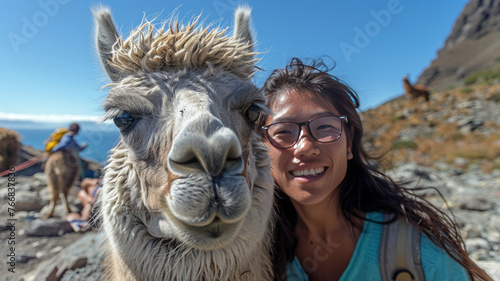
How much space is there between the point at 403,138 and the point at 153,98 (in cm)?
1720

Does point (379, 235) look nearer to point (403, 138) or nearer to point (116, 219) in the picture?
point (116, 219)

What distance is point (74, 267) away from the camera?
134 inches

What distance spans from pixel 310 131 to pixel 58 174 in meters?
6.90

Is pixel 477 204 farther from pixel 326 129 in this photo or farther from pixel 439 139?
pixel 439 139

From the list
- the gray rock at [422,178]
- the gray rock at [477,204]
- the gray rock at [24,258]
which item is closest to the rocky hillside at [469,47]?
the gray rock at [422,178]

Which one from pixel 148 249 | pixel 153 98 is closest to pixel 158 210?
pixel 148 249

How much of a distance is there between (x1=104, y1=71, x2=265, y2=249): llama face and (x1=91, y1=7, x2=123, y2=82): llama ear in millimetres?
380

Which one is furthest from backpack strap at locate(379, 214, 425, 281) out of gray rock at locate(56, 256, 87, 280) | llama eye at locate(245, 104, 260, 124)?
gray rock at locate(56, 256, 87, 280)

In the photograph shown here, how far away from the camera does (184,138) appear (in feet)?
3.65

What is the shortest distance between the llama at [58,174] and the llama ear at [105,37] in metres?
5.95

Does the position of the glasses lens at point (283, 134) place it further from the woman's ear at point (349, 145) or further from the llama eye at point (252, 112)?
the woman's ear at point (349, 145)

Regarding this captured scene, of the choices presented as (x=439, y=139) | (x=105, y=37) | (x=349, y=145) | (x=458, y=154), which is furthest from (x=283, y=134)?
(x=439, y=139)

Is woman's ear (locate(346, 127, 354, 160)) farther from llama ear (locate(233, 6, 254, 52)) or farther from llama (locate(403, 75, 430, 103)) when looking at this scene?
llama (locate(403, 75, 430, 103))

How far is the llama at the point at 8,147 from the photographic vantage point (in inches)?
263
